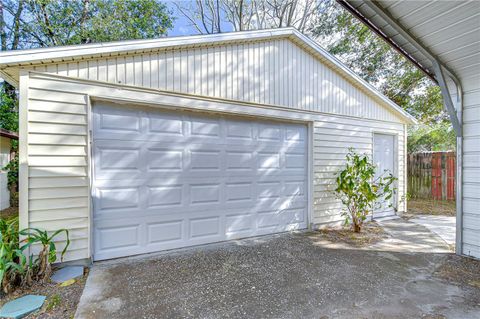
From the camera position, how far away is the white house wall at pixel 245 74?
3.25 metres

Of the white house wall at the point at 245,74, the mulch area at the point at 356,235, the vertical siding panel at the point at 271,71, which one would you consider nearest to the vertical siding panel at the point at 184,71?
the white house wall at the point at 245,74

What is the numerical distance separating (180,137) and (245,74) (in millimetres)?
Result: 1607

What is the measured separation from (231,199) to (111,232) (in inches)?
72.2

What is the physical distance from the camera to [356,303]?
224 centimetres

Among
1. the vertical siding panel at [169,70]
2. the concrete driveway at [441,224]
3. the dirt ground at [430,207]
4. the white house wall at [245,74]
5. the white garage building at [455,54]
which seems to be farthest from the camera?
the dirt ground at [430,207]

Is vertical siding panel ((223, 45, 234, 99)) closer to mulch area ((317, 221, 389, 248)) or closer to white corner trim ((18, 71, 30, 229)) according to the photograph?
white corner trim ((18, 71, 30, 229))

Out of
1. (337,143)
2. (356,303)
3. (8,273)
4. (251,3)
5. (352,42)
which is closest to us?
(356,303)

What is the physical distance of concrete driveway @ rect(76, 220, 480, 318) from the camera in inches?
83.3

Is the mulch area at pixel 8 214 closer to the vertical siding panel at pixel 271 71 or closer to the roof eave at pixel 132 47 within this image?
the roof eave at pixel 132 47

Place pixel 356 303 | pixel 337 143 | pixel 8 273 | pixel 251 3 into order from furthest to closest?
pixel 251 3 → pixel 337 143 → pixel 8 273 → pixel 356 303

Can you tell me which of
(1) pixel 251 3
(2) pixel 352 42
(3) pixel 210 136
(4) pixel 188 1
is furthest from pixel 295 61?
(4) pixel 188 1

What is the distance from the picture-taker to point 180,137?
3.67m

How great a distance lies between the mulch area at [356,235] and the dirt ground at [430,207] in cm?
250

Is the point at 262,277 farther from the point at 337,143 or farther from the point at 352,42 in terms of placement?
the point at 352,42
